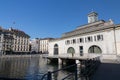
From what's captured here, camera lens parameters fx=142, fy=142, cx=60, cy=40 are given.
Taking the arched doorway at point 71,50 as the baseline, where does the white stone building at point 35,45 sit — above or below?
above

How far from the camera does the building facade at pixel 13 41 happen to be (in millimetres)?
95338

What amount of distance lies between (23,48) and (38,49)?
99.1 ft

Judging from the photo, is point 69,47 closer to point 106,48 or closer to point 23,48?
point 106,48

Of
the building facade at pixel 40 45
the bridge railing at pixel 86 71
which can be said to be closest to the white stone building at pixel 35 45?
the building facade at pixel 40 45

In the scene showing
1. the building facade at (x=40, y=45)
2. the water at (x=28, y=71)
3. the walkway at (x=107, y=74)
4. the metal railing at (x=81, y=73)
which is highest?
the building facade at (x=40, y=45)

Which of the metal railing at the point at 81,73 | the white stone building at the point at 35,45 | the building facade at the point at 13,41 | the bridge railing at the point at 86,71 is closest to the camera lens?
the metal railing at the point at 81,73

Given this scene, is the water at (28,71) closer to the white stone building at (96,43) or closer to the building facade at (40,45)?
the white stone building at (96,43)

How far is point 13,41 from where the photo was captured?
338ft

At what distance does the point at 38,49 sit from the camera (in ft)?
464

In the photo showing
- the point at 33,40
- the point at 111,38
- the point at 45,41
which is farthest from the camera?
the point at 33,40

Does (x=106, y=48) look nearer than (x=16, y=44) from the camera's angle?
Yes

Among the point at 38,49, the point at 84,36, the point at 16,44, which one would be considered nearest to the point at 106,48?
the point at 84,36

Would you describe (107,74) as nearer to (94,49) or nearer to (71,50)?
(94,49)

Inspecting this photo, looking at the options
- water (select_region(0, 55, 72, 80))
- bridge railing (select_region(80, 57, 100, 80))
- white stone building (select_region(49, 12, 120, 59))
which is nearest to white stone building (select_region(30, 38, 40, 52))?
white stone building (select_region(49, 12, 120, 59))
